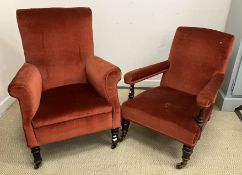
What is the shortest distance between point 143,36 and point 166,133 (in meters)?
1.22

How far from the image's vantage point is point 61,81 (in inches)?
75.6

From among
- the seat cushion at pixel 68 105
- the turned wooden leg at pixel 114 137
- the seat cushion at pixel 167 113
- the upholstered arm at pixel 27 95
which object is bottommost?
the turned wooden leg at pixel 114 137

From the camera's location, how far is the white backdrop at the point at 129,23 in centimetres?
229

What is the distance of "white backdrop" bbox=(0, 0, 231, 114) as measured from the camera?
2.29 metres

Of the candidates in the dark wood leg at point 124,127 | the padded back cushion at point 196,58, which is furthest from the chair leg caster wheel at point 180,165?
the padded back cushion at point 196,58

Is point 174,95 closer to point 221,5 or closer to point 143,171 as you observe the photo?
point 143,171

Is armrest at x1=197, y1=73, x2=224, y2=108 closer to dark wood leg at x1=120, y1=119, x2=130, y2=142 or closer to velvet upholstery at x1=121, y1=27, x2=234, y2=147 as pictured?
velvet upholstery at x1=121, y1=27, x2=234, y2=147

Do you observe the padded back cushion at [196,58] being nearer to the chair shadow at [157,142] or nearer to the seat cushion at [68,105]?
the chair shadow at [157,142]

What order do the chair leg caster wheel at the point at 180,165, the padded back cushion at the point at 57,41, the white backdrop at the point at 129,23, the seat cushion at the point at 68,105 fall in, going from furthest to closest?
the white backdrop at the point at 129,23 < the padded back cushion at the point at 57,41 < the chair leg caster wheel at the point at 180,165 < the seat cushion at the point at 68,105

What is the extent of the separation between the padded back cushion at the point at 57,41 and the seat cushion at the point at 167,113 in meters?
0.56

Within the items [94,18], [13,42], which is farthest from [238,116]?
[13,42]

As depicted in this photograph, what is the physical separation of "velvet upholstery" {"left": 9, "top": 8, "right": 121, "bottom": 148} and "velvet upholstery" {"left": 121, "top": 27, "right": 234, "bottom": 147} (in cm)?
19

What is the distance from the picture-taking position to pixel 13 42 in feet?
7.85

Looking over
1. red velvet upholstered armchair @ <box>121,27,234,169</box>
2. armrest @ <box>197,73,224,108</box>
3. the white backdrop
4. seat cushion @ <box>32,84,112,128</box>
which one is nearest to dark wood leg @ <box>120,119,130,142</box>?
red velvet upholstered armchair @ <box>121,27,234,169</box>
